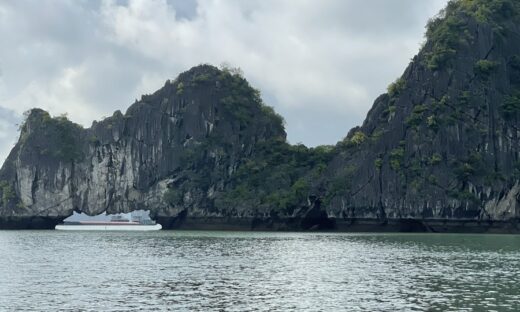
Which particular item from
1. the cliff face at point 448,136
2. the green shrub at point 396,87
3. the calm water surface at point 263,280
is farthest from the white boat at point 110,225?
the calm water surface at point 263,280

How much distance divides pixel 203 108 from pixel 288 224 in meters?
28.4

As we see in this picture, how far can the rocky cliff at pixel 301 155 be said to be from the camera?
3625 inches

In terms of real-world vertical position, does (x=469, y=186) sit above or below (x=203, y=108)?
below

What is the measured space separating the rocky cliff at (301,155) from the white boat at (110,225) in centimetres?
323

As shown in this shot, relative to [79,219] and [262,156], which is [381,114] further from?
[79,219]

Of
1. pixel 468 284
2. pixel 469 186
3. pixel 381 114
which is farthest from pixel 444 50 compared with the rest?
pixel 468 284

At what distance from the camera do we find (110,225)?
12588 centimetres

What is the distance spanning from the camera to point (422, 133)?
9544 centimetres

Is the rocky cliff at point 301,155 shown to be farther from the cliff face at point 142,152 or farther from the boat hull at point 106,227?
the boat hull at point 106,227

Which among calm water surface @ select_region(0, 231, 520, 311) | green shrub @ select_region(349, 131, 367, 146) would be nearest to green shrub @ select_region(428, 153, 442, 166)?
green shrub @ select_region(349, 131, 367, 146)

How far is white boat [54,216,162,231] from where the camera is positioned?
120 m

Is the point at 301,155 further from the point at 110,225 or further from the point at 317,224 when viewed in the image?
the point at 110,225

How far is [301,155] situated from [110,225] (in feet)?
140

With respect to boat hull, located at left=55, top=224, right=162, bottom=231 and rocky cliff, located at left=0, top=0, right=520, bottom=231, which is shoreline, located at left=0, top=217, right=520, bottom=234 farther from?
boat hull, located at left=55, top=224, right=162, bottom=231
